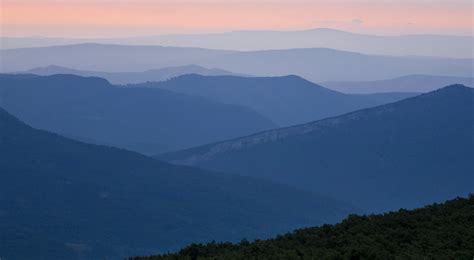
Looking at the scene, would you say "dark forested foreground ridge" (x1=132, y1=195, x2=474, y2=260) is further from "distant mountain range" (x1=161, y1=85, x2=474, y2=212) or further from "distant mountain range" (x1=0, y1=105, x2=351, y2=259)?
"distant mountain range" (x1=161, y1=85, x2=474, y2=212)

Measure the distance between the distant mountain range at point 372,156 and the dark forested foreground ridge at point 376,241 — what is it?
65567 mm

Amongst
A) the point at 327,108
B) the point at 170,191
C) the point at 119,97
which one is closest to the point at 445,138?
the point at 170,191

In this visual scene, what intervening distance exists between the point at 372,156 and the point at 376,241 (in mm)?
79168

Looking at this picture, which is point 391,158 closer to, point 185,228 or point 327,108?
point 185,228

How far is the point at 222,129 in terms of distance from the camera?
157125 millimetres

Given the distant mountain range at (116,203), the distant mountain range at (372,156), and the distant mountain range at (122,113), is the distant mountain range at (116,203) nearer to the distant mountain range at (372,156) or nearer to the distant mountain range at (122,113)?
the distant mountain range at (372,156)

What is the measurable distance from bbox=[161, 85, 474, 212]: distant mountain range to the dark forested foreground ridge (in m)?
65.6

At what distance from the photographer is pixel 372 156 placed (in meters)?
98.2

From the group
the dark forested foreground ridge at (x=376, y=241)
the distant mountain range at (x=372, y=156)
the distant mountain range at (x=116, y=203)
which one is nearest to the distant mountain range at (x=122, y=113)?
the distant mountain range at (x=372, y=156)

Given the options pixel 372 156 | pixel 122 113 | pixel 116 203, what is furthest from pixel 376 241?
pixel 122 113

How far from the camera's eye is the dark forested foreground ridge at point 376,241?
59.0 feet

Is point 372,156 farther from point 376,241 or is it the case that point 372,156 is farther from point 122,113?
point 376,241

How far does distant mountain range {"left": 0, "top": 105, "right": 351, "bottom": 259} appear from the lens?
61.8 m

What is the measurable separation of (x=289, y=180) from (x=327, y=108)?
98.5 meters
